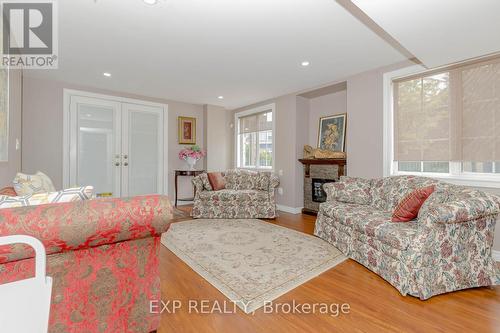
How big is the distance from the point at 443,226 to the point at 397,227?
12.7 inches

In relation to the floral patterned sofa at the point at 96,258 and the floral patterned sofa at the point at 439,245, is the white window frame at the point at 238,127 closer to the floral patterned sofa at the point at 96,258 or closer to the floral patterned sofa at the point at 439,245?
the floral patterned sofa at the point at 439,245

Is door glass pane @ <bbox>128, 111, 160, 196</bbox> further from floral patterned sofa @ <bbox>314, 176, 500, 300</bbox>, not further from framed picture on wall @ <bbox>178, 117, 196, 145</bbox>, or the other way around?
floral patterned sofa @ <bbox>314, 176, 500, 300</bbox>

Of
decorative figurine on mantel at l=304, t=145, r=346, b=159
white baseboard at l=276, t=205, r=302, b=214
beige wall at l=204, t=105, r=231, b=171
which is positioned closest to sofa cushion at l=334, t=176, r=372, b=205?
decorative figurine on mantel at l=304, t=145, r=346, b=159

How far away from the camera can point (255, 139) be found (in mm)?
5891

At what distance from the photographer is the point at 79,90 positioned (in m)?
4.46

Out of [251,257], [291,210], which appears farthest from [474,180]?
[291,210]

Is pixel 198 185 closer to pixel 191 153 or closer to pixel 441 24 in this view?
pixel 191 153

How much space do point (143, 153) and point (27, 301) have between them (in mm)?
4711

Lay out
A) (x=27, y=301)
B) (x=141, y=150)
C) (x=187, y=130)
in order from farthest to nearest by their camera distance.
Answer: (x=187, y=130)
(x=141, y=150)
(x=27, y=301)

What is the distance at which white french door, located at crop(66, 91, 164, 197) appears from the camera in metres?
4.51

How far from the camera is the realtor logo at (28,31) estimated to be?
221 centimetres

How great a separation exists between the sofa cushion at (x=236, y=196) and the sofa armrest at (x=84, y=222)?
3009 millimetres

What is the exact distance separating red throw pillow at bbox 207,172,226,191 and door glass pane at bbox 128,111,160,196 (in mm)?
1473

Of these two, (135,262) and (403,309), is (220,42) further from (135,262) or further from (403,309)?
(403,309)
